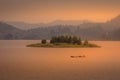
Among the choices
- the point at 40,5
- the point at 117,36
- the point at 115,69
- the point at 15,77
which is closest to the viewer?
the point at 15,77

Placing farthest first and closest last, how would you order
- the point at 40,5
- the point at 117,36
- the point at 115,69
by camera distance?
the point at 117,36, the point at 40,5, the point at 115,69

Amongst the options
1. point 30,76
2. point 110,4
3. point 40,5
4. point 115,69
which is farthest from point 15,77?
point 110,4

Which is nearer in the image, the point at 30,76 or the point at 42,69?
the point at 30,76

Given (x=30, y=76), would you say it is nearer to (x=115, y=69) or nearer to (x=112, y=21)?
(x=115, y=69)

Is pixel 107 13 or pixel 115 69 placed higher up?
pixel 107 13

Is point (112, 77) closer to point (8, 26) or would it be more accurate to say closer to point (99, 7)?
point (99, 7)

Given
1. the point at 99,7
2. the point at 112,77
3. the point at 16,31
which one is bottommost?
the point at 112,77

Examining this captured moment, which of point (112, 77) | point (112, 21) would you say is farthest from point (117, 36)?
point (112, 77)
